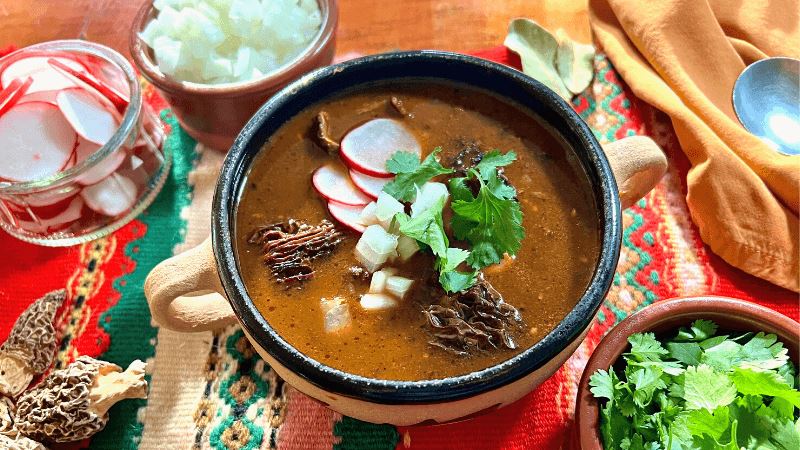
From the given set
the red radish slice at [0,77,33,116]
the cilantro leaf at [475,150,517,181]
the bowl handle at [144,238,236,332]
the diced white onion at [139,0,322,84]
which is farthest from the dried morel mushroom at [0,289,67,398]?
the cilantro leaf at [475,150,517,181]

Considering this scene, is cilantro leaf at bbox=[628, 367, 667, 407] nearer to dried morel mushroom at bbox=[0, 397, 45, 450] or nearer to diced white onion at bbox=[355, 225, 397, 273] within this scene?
diced white onion at bbox=[355, 225, 397, 273]

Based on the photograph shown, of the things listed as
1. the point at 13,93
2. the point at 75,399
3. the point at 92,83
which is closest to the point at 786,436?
the point at 75,399

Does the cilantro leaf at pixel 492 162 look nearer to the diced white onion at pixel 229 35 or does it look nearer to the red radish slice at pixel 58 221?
the diced white onion at pixel 229 35

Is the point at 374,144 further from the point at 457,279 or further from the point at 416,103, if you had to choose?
the point at 457,279

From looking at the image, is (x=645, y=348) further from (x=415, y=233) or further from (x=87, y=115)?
(x=87, y=115)

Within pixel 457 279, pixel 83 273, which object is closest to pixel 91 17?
pixel 83 273

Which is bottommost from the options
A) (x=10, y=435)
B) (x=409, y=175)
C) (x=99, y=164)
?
(x=10, y=435)
